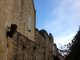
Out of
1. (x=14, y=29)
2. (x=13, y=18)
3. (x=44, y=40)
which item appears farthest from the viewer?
(x=44, y=40)

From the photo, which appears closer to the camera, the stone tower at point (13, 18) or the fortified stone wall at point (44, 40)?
the stone tower at point (13, 18)

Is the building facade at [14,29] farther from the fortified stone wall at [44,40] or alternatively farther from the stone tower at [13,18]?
the fortified stone wall at [44,40]

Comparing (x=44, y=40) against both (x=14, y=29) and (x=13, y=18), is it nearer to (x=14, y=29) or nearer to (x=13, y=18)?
(x=13, y=18)

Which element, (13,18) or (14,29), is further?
(13,18)

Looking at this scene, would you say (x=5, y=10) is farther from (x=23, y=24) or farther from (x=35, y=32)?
(x=35, y=32)

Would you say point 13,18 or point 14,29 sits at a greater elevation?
point 13,18

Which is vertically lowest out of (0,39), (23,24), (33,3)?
(0,39)

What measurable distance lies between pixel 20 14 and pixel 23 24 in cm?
102

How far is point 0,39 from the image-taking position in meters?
3.87

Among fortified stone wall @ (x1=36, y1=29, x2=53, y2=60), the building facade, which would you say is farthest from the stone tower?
fortified stone wall @ (x1=36, y1=29, x2=53, y2=60)

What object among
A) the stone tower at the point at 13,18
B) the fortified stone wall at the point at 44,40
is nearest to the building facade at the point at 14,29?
the stone tower at the point at 13,18

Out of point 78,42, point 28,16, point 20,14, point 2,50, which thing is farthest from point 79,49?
point 2,50

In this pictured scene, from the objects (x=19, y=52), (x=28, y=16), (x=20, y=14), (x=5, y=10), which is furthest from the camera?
(x=28, y=16)

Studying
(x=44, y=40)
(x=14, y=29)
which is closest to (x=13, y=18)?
(x=14, y=29)
